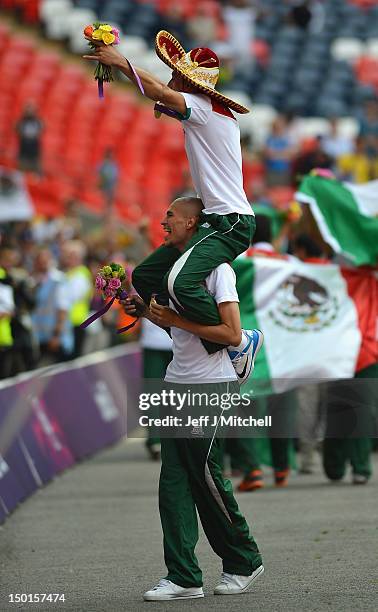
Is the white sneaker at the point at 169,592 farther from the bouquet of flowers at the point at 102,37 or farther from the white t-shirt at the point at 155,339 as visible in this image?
the white t-shirt at the point at 155,339

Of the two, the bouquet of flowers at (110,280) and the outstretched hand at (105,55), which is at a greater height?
the outstretched hand at (105,55)

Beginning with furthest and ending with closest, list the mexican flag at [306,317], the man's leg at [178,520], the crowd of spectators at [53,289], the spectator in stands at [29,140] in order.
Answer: the spectator in stands at [29,140]
the crowd of spectators at [53,289]
the mexican flag at [306,317]
the man's leg at [178,520]

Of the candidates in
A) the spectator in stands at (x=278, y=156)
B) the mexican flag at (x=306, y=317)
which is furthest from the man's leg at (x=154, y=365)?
the spectator in stands at (x=278, y=156)

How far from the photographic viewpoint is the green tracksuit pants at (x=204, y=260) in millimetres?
7176

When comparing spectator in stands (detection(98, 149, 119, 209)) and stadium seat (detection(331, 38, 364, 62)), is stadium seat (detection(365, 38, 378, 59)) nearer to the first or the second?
stadium seat (detection(331, 38, 364, 62))

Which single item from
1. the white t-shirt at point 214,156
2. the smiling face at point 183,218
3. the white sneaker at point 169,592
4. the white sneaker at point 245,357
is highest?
the white t-shirt at point 214,156

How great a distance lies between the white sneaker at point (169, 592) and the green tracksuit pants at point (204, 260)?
1.28m

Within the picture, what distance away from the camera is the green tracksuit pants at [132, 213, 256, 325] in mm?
7176

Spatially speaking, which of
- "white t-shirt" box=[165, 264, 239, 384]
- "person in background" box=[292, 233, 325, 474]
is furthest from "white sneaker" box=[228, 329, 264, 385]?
"person in background" box=[292, 233, 325, 474]

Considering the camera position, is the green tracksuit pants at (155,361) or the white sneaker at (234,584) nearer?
the white sneaker at (234,584)

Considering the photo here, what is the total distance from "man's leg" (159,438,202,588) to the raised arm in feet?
5.49

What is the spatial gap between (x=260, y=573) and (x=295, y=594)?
0.94 ft

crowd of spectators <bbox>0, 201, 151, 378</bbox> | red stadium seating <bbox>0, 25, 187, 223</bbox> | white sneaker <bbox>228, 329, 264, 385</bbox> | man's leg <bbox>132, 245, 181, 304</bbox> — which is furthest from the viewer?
red stadium seating <bbox>0, 25, 187, 223</bbox>

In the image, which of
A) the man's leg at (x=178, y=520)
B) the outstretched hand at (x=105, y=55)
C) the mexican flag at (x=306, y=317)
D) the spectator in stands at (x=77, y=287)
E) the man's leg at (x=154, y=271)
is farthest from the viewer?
the spectator in stands at (x=77, y=287)
